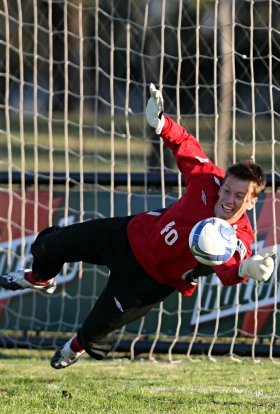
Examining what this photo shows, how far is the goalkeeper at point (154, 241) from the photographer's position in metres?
5.36

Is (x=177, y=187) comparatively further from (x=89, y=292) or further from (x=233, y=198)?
(x=233, y=198)

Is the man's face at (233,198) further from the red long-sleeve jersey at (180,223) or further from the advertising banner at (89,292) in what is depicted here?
the advertising banner at (89,292)

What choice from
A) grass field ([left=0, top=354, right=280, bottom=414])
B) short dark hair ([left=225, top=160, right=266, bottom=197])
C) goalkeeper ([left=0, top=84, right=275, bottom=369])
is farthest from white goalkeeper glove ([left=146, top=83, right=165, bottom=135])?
grass field ([left=0, top=354, right=280, bottom=414])

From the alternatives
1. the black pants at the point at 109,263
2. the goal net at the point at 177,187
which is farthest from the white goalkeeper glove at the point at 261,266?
the goal net at the point at 177,187

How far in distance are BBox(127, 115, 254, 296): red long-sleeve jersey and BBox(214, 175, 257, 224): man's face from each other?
0.07 metres

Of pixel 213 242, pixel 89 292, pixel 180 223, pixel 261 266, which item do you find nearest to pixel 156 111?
pixel 180 223

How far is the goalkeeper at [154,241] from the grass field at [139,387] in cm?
41

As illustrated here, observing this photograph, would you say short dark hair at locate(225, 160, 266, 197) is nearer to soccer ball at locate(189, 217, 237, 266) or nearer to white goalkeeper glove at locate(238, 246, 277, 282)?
soccer ball at locate(189, 217, 237, 266)

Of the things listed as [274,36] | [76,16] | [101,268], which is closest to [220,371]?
[101,268]

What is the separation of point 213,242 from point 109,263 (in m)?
1.23

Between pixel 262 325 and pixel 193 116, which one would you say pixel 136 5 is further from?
pixel 262 325

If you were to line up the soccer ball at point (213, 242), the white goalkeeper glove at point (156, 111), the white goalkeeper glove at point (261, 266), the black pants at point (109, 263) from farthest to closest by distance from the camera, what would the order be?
the black pants at point (109, 263), the white goalkeeper glove at point (156, 111), the soccer ball at point (213, 242), the white goalkeeper glove at point (261, 266)

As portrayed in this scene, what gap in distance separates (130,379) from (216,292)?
5.56 feet

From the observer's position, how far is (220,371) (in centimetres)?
704
